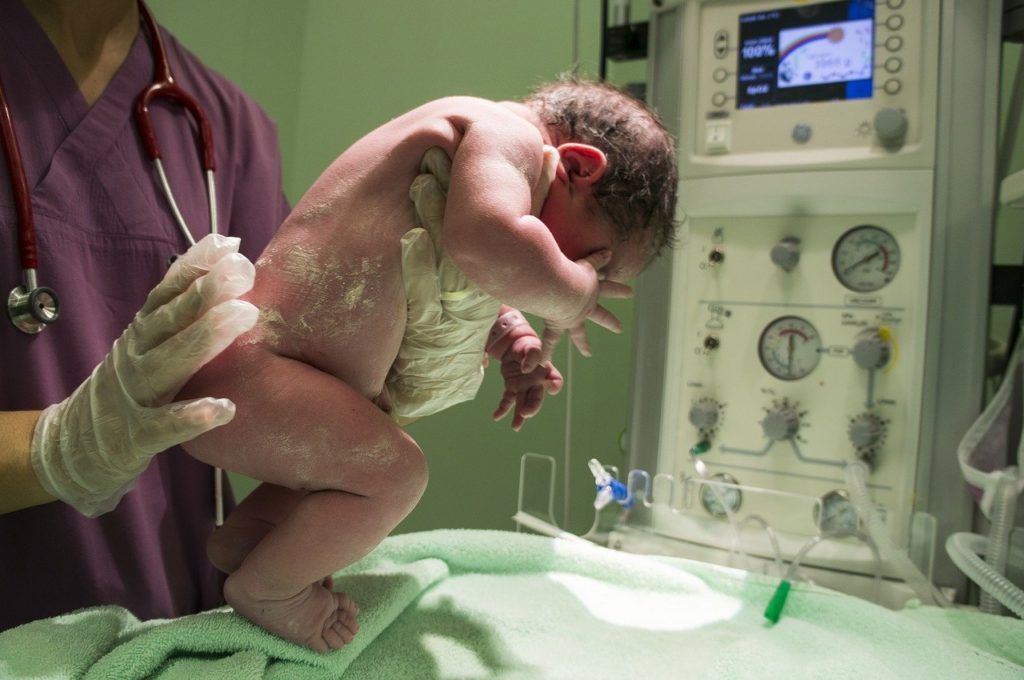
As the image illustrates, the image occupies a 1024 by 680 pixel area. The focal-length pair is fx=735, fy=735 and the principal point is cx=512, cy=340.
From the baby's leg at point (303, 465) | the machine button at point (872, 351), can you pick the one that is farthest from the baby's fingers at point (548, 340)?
the machine button at point (872, 351)

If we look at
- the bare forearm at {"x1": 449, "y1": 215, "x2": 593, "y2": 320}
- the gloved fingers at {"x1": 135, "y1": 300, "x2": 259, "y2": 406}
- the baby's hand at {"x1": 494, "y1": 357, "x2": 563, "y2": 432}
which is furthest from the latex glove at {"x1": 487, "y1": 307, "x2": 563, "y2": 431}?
the gloved fingers at {"x1": 135, "y1": 300, "x2": 259, "y2": 406}

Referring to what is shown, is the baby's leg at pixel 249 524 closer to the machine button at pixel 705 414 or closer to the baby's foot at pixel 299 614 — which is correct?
the baby's foot at pixel 299 614

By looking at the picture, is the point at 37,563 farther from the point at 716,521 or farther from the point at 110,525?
the point at 716,521

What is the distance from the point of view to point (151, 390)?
66 centimetres

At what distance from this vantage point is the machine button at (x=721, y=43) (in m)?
1.29

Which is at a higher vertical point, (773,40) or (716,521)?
(773,40)

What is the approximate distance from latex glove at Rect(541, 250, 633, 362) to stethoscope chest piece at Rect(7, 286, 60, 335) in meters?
0.53

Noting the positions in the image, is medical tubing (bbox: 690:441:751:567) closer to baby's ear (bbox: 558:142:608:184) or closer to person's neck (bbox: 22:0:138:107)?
baby's ear (bbox: 558:142:608:184)

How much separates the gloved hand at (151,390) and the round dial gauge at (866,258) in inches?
38.1

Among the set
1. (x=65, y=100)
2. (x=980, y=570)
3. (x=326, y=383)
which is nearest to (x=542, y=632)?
(x=326, y=383)

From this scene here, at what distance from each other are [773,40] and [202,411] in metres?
1.11

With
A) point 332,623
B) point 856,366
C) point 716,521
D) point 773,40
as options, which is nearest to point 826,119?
point 773,40

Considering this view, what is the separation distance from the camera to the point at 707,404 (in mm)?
1285

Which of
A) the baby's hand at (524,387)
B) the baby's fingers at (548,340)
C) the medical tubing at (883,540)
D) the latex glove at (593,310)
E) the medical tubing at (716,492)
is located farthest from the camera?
the medical tubing at (716,492)
